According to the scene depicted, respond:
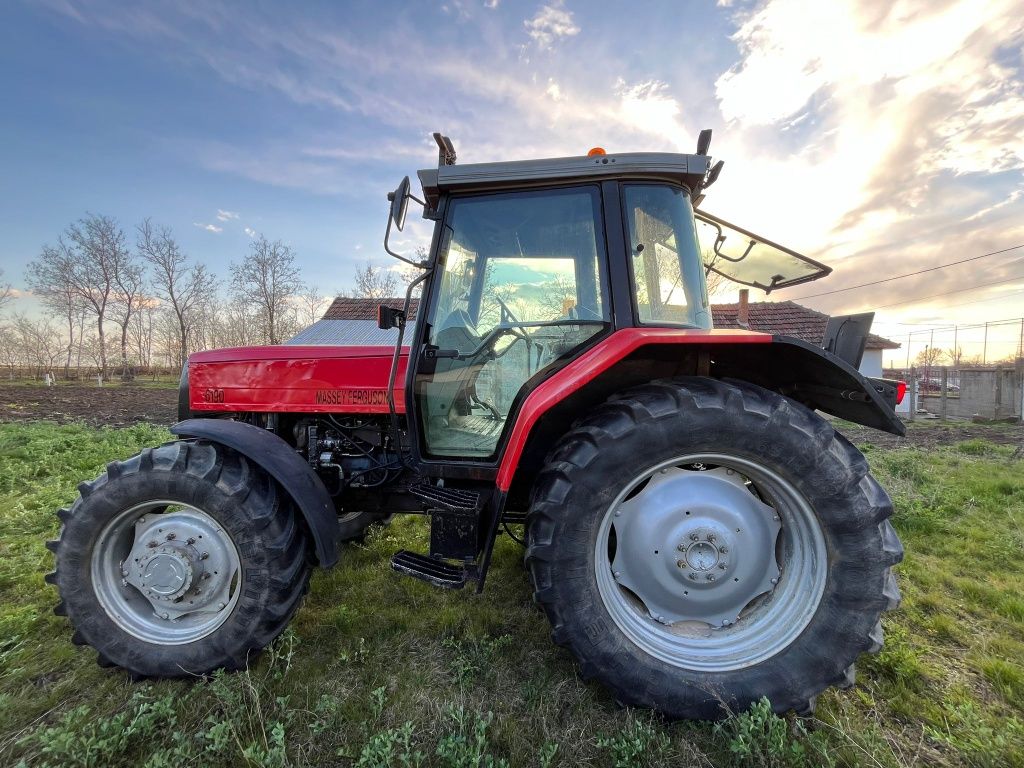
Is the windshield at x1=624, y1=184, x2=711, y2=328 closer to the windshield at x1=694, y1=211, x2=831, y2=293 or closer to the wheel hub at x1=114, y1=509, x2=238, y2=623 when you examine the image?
the windshield at x1=694, y1=211, x2=831, y2=293

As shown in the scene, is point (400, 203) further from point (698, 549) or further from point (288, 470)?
point (698, 549)

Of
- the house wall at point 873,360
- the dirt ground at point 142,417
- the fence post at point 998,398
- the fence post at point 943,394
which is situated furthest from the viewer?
the house wall at point 873,360

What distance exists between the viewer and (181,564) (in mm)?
1940

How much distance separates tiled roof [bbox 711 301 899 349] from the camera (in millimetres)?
14070

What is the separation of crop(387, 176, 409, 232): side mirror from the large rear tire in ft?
4.16

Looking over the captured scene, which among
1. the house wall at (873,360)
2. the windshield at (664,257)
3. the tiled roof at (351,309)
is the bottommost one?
the house wall at (873,360)

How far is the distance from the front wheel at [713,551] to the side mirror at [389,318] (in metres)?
0.97

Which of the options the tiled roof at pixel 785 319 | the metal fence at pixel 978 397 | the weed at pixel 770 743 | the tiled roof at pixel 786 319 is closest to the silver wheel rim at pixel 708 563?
the weed at pixel 770 743

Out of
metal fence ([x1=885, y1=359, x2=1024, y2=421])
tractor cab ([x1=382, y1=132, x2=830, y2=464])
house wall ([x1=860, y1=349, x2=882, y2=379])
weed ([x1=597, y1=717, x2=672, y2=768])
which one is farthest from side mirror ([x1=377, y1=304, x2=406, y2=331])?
house wall ([x1=860, y1=349, x2=882, y2=379])

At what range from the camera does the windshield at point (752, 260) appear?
7.91ft

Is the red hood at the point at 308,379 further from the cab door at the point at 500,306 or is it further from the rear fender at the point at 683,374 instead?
the rear fender at the point at 683,374

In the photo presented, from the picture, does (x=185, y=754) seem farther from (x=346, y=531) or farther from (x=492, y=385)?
(x=492, y=385)

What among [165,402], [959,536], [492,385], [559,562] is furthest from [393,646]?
[165,402]

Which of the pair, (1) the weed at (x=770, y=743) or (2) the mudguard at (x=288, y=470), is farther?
(2) the mudguard at (x=288, y=470)
